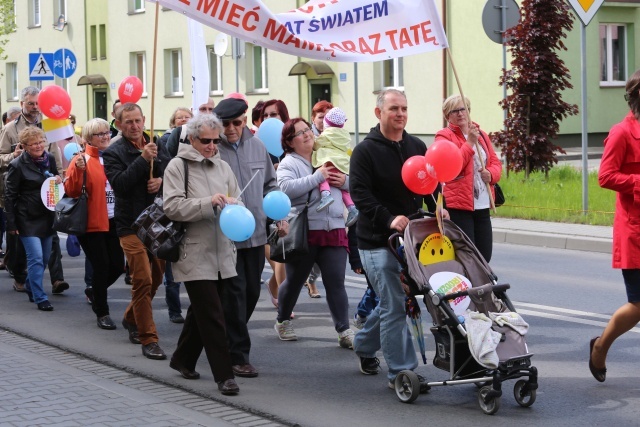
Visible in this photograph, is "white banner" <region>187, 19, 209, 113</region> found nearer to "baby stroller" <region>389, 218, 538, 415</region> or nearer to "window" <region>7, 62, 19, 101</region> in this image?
"baby stroller" <region>389, 218, 538, 415</region>

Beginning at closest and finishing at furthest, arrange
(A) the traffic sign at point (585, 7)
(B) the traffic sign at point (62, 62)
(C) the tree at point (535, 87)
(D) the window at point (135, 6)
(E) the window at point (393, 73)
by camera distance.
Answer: (A) the traffic sign at point (585, 7) < (C) the tree at point (535, 87) < (B) the traffic sign at point (62, 62) < (E) the window at point (393, 73) < (D) the window at point (135, 6)

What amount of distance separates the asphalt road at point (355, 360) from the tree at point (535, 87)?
877 centimetres

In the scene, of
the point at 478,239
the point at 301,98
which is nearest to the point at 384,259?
the point at 478,239

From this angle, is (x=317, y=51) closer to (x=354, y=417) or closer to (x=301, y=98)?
(x=354, y=417)

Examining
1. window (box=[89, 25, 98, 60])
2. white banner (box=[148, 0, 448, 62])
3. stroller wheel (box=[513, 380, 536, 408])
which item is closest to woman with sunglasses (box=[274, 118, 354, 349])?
white banner (box=[148, 0, 448, 62])

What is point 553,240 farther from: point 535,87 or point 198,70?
point 535,87

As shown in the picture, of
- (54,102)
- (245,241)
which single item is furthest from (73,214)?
(245,241)

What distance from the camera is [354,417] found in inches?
263

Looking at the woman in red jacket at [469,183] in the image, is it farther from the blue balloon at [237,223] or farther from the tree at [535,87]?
the tree at [535,87]

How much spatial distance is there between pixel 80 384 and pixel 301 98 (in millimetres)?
31326

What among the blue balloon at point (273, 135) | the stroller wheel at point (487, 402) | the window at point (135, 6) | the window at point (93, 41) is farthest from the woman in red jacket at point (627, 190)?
the window at point (93, 41)

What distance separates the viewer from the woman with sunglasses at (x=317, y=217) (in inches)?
342

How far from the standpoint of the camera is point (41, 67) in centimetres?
2364

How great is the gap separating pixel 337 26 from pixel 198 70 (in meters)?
1.65
